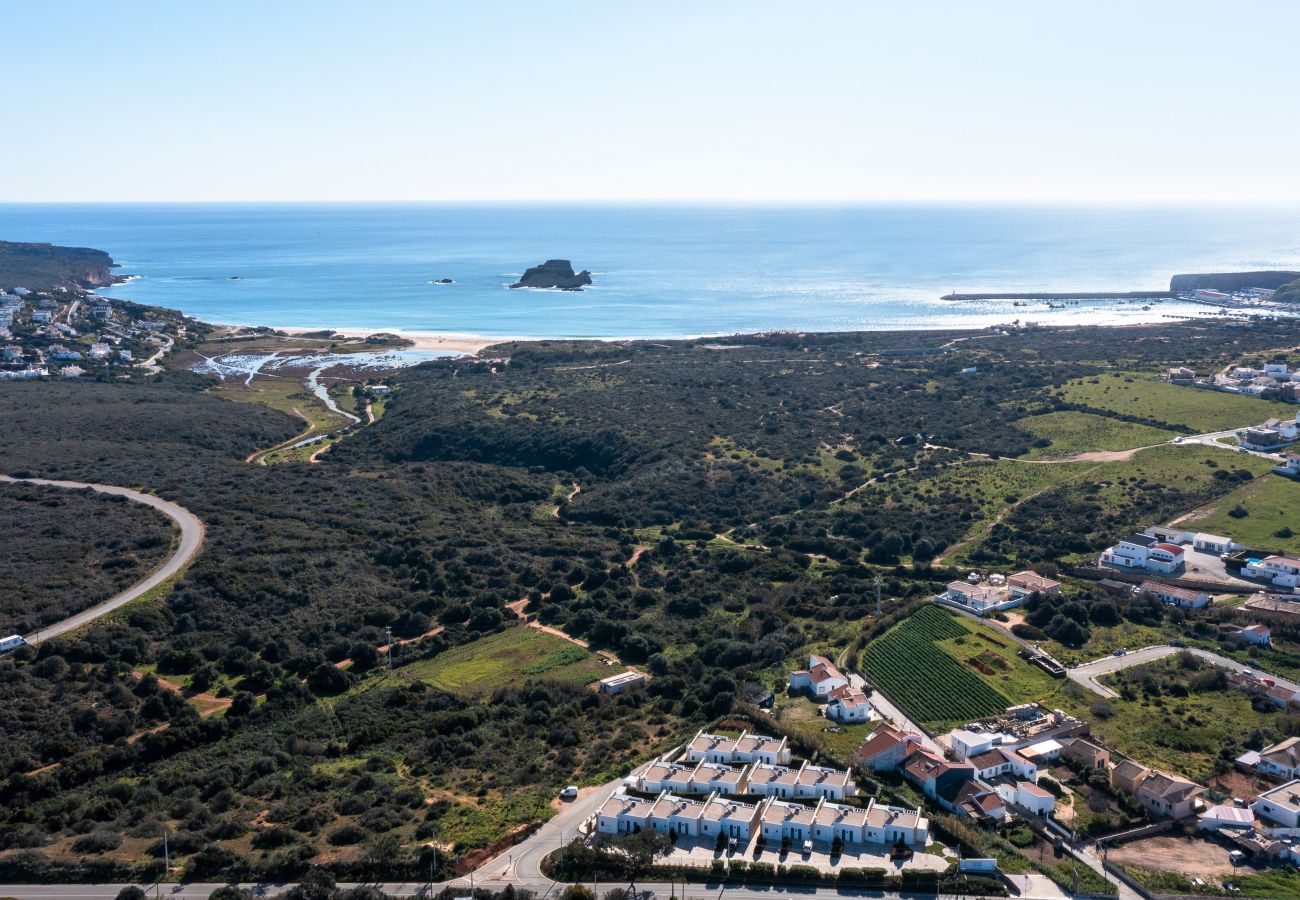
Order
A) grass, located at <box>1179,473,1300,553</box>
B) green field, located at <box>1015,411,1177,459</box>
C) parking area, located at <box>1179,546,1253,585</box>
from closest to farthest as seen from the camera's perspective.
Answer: parking area, located at <box>1179,546,1253,585</box>
grass, located at <box>1179,473,1300,553</box>
green field, located at <box>1015,411,1177,459</box>

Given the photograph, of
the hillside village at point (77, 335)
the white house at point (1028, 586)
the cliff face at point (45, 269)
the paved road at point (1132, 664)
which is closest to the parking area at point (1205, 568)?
the white house at point (1028, 586)

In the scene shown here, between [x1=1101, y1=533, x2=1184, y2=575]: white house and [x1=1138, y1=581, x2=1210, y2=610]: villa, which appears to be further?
[x1=1101, y1=533, x2=1184, y2=575]: white house

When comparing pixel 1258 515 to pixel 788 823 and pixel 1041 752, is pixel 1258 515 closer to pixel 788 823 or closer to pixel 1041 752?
pixel 1041 752

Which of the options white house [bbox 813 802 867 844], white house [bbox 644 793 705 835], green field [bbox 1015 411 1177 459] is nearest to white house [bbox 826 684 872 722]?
white house [bbox 813 802 867 844]

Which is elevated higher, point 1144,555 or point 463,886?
point 1144,555

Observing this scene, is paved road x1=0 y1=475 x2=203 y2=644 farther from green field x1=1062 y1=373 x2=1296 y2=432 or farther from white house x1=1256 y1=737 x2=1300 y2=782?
green field x1=1062 y1=373 x2=1296 y2=432

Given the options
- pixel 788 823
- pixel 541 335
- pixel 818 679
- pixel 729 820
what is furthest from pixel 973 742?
pixel 541 335

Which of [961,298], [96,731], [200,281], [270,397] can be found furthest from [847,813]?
[200,281]
